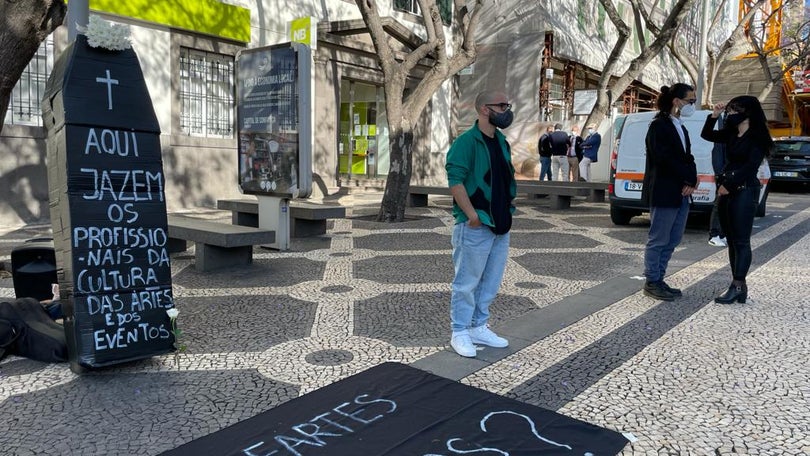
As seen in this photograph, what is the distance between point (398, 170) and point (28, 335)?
7.30 m

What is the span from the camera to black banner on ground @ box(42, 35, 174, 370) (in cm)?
353

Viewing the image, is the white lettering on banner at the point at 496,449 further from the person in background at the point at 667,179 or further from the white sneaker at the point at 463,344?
the person in background at the point at 667,179

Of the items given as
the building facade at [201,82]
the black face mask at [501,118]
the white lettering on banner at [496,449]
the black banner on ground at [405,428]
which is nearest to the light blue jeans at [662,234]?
the black face mask at [501,118]

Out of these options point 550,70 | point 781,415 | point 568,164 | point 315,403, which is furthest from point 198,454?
point 550,70

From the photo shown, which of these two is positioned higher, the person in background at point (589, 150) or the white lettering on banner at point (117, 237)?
the person in background at point (589, 150)

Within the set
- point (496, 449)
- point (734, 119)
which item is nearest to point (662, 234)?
point (734, 119)

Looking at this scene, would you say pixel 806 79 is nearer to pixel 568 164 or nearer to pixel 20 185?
pixel 568 164

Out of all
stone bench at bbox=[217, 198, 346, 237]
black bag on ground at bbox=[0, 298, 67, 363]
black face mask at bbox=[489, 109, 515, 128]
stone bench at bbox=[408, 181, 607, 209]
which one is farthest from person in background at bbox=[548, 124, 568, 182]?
black bag on ground at bbox=[0, 298, 67, 363]

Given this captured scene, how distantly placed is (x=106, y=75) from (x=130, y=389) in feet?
5.80

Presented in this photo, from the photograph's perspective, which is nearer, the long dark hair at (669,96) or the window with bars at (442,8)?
the long dark hair at (669,96)

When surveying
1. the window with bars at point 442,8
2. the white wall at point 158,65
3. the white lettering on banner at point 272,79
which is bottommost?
the white lettering on banner at point 272,79

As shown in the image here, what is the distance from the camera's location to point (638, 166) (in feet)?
32.8

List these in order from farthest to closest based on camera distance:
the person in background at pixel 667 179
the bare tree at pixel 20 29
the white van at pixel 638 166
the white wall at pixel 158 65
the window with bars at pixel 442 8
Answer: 1. the window with bars at pixel 442 8
2. the white wall at pixel 158 65
3. the white van at pixel 638 166
4. the person in background at pixel 667 179
5. the bare tree at pixel 20 29

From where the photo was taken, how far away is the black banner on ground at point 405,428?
→ 2764 mm
